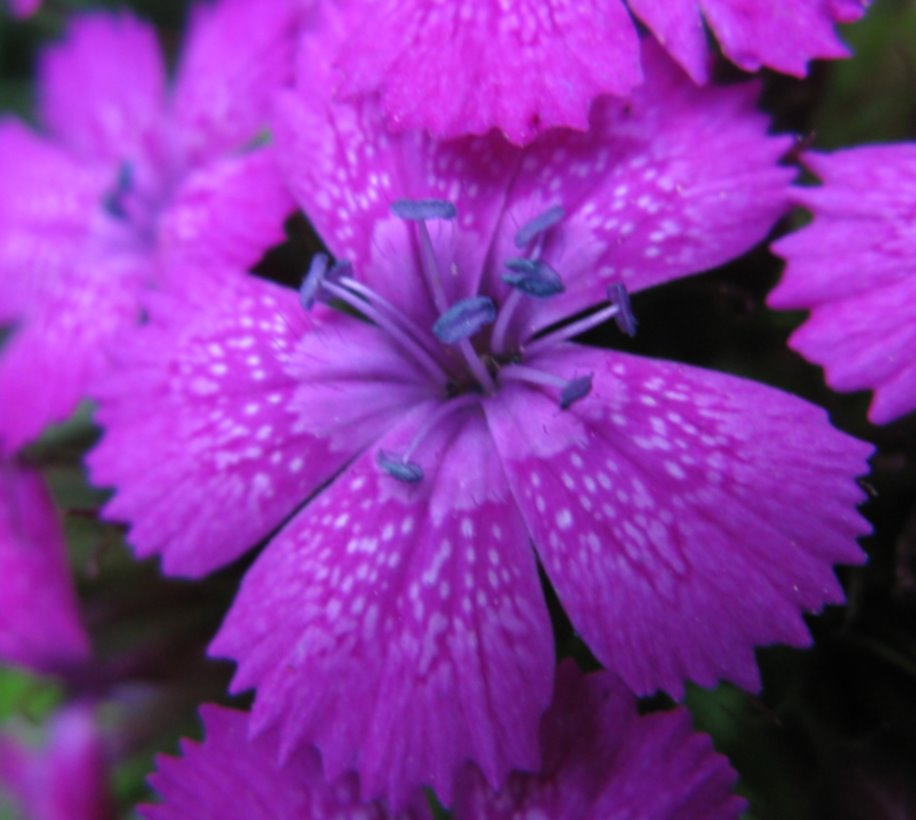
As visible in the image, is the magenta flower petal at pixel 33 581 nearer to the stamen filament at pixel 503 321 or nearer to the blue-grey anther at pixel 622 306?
the stamen filament at pixel 503 321

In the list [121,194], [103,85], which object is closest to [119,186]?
[121,194]

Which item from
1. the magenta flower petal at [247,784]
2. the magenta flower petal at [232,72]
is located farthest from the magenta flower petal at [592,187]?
the magenta flower petal at [247,784]

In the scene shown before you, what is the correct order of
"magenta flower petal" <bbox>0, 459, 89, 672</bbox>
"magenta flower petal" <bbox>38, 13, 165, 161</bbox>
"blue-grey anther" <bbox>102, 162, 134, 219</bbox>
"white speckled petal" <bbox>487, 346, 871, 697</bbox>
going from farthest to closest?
"magenta flower petal" <bbox>38, 13, 165, 161</bbox>, "blue-grey anther" <bbox>102, 162, 134, 219</bbox>, "magenta flower petal" <bbox>0, 459, 89, 672</bbox>, "white speckled petal" <bbox>487, 346, 871, 697</bbox>

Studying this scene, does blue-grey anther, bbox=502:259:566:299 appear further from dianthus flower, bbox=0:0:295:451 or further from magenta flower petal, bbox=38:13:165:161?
magenta flower petal, bbox=38:13:165:161

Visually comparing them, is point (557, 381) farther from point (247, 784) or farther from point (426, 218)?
point (247, 784)

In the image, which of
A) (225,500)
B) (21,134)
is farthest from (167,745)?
(21,134)

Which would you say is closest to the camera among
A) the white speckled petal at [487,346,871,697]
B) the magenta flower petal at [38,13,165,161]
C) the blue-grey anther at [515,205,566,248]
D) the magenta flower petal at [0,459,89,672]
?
the white speckled petal at [487,346,871,697]

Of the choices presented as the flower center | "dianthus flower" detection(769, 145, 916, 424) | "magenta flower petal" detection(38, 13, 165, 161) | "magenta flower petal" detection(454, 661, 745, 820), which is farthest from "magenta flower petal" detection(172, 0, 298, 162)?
"magenta flower petal" detection(454, 661, 745, 820)
